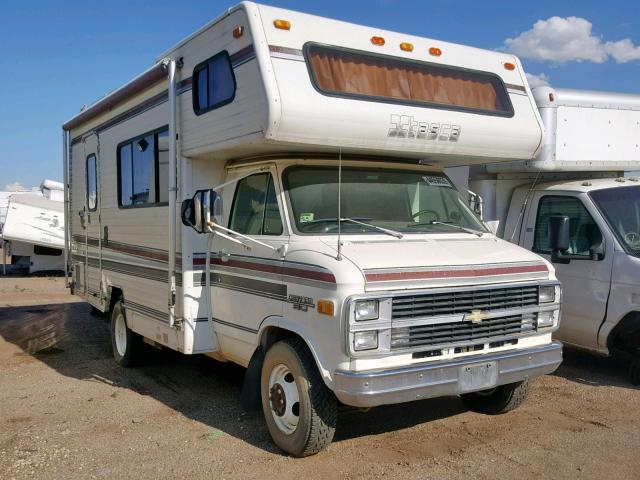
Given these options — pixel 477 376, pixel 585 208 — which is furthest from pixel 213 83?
pixel 585 208

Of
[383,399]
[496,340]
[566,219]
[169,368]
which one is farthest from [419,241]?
[169,368]

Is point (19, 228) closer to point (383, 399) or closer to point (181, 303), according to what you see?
point (181, 303)

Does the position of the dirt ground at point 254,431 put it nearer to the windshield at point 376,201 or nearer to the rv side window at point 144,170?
the windshield at point 376,201

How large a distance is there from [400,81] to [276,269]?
1847mm

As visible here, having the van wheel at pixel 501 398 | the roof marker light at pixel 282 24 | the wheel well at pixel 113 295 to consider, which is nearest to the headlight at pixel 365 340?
the van wheel at pixel 501 398

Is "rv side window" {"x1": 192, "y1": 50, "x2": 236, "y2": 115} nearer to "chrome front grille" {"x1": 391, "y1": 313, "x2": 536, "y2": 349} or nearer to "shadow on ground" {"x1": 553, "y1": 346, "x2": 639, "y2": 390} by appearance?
"chrome front grille" {"x1": 391, "y1": 313, "x2": 536, "y2": 349}

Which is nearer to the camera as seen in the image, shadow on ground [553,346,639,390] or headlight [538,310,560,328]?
headlight [538,310,560,328]

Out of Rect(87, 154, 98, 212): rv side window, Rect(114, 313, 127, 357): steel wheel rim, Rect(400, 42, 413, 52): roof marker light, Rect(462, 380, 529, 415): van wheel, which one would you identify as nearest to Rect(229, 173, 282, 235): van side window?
Rect(400, 42, 413, 52): roof marker light

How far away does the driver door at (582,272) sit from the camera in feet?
21.8

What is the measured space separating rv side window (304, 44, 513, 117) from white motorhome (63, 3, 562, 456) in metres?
0.02

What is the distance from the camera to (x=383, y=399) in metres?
4.35

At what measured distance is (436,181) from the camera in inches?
239

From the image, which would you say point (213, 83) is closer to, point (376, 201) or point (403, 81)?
point (403, 81)

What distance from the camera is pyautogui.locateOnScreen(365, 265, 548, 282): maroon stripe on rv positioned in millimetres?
4410
